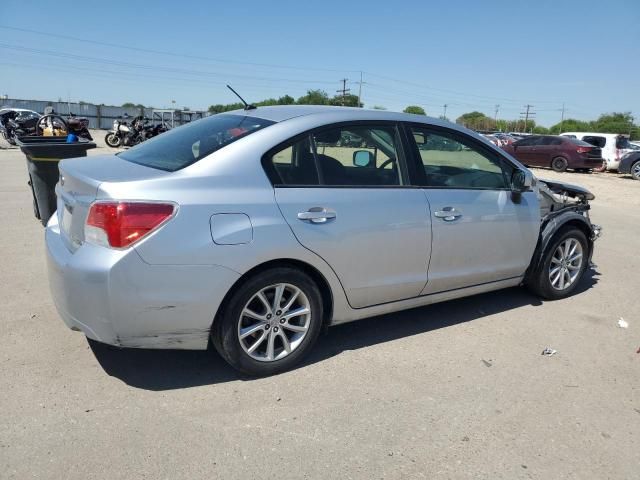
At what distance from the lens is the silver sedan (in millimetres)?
2732

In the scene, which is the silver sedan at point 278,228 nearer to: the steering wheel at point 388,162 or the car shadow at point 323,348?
the steering wheel at point 388,162

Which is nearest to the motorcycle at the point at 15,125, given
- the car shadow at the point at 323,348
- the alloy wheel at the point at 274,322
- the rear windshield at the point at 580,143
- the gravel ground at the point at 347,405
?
the gravel ground at the point at 347,405

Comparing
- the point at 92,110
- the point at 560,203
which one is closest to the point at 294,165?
the point at 560,203

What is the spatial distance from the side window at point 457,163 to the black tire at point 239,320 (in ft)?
4.04

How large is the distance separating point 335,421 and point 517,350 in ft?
5.59

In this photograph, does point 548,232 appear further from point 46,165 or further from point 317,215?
point 46,165

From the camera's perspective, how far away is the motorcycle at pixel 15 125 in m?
20.9

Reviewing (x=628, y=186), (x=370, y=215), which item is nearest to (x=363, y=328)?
(x=370, y=215)

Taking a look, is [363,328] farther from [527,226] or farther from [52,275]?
[52,275]

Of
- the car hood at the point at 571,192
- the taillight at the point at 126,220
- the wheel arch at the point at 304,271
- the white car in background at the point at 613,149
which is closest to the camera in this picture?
the taillight at the point at 126,220

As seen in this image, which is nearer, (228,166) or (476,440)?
(476,440)

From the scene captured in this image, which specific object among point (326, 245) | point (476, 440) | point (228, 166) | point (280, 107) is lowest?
point (476, 440)

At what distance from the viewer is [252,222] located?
115 inches

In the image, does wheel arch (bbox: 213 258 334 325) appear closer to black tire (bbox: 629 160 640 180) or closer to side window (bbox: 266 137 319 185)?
side window (bbox: 266 137 319 185)
